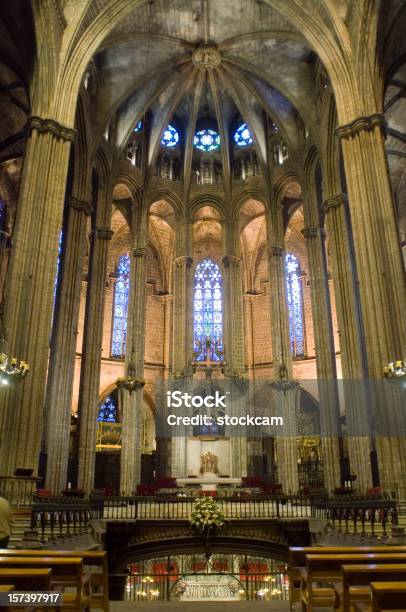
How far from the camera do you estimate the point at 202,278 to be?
33.8m

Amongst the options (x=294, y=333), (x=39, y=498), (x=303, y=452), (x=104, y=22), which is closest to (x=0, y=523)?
(x=39, y=498)

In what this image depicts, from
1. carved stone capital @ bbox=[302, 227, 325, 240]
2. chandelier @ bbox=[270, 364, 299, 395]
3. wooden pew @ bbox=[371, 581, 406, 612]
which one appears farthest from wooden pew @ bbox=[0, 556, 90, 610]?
carved stone capital @ bbox=[302, 227, 325, 240]

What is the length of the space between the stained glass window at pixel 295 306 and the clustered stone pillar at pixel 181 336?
7482 mm

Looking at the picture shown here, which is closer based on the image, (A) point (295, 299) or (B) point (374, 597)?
(B) point (374, 597)

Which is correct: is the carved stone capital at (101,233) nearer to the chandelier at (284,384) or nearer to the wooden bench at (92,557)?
the chandelier at (284,384)

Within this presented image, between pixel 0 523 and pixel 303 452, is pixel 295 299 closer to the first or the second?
pixel 303 452

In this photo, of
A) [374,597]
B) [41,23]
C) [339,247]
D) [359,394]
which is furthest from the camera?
[339,247]

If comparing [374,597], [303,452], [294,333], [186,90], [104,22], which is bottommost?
[374,597]

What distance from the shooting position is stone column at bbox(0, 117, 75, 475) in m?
14.7

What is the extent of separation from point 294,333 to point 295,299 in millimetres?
2194

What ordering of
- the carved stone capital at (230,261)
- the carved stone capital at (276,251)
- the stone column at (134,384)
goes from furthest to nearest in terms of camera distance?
1. the carved stone capital at (230,261)
2. the carved stone capital at (276,251)
3. the stone column at (134,384)

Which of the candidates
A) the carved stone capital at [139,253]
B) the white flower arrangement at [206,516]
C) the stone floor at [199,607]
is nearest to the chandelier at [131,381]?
the carved stone capital at [139,253]

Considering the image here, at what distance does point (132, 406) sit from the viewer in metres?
24.2

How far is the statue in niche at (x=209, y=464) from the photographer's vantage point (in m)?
24.2
